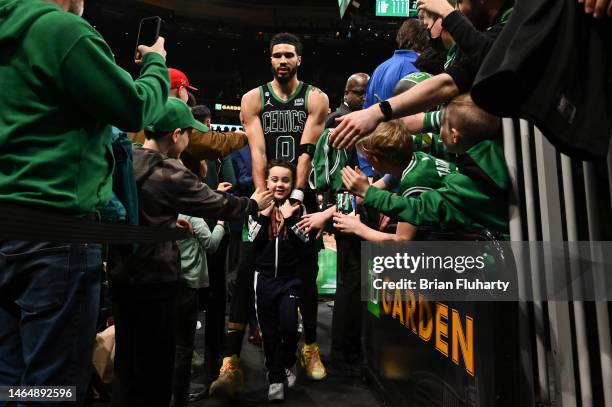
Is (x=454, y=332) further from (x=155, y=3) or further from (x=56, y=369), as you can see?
(x=155, y=3)

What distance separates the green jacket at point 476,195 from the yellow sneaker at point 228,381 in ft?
5.52

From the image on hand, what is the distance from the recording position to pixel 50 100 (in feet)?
4.09

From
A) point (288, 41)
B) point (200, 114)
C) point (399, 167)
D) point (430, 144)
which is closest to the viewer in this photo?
point (399, 167)

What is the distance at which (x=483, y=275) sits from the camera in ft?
4.83

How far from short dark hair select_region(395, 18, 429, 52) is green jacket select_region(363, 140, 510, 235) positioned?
164cm

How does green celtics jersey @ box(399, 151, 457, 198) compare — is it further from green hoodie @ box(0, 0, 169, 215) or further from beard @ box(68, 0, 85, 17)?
beard @ box(68, 0, 85, 17)

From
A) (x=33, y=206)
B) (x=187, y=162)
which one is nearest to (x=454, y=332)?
(x=33, y=206)

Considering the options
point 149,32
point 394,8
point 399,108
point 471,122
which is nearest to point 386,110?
point 399,108

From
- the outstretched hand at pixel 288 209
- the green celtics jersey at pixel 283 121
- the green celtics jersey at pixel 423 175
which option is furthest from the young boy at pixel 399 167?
the green celtics jersey at pixel 283 121

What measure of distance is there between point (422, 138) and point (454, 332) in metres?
1.16

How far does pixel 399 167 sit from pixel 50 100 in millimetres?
1508

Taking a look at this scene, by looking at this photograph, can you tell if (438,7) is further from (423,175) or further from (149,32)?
(149,32)

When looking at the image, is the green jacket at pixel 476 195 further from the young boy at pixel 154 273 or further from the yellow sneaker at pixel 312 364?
the yellow sneaker at pixel 312 364

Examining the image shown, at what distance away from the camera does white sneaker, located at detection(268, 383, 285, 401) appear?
2.65m
